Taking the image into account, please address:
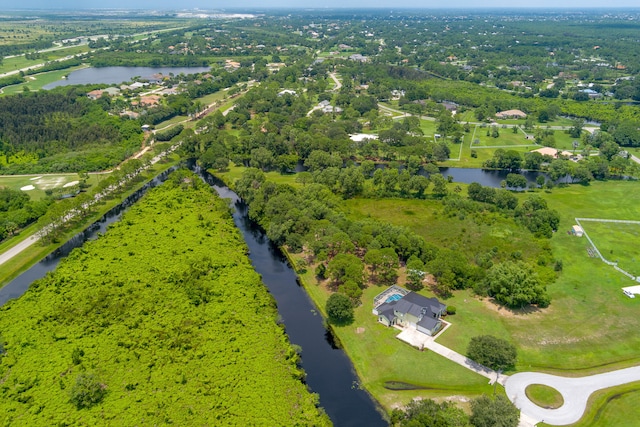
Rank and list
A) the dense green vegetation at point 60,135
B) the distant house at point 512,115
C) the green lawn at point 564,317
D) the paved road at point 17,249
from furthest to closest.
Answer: the distant house at point 512,115
the dense green vegetation at point 60,135
the paved road at point 17,249
the green lawn at point 564,317

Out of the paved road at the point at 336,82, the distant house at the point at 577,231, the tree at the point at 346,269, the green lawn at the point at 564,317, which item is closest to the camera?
the green lawn at the point at 564,317

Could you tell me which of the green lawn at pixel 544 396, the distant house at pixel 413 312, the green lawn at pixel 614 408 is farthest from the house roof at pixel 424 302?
the green lawn at pixel 614 408

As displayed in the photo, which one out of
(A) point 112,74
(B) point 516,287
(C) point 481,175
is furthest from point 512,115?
(A) point 112,74

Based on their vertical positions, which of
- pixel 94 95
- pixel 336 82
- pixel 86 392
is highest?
pixel 86 392

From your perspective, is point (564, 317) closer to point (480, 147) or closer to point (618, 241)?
point (618, 241)

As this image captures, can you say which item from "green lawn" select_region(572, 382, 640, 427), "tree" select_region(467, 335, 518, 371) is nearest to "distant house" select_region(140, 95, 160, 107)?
"tree" select_region(467, 335, 518, 371)

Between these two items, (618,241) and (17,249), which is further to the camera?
(618,241)

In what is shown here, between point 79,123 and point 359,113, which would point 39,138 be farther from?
point 359,113

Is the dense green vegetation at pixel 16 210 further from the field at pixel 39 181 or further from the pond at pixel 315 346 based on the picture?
the pond at pixel 315 346

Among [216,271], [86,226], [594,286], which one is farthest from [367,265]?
[86,226]
